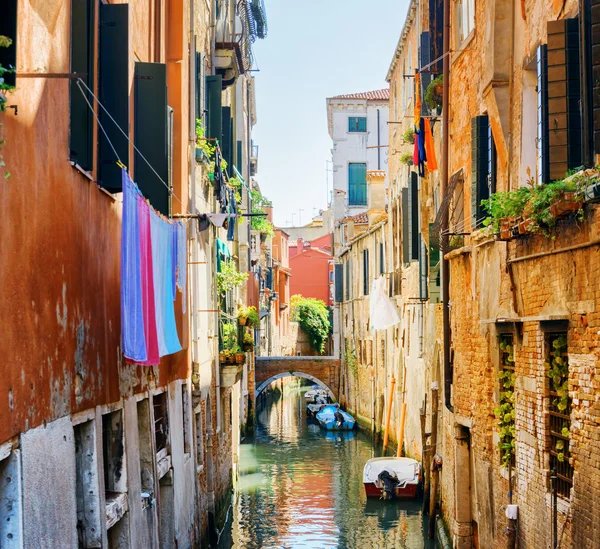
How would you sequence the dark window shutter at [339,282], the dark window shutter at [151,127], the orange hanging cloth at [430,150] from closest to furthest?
the dark window shutter at [151,127] < the orange hanging cloth at [430,150] < the dark window shutter at [339,282]

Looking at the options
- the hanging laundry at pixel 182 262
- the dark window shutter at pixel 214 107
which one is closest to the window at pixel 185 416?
the hanging laundry at pixel 182 262

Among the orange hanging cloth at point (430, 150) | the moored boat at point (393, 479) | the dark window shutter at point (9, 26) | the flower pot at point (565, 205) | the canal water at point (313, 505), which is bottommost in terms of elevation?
the canal water at point (313, 505)

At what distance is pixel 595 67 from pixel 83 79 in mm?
3846

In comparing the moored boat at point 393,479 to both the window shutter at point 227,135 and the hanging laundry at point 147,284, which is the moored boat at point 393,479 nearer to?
the window shutter at point 227,135

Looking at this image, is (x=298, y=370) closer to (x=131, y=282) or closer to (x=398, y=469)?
(x=398, y=469)

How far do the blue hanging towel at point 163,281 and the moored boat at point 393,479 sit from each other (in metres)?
Result: 10.9

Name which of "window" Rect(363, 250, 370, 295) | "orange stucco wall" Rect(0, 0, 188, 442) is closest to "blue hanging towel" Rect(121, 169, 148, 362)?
"orange stucco wall" Rect(0, 0, 188, 442)

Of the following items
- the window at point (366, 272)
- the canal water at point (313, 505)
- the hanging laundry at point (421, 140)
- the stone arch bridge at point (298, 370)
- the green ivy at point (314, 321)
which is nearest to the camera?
the hanging laundry at point (421, 140)

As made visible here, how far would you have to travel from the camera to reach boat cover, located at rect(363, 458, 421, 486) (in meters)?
20.0

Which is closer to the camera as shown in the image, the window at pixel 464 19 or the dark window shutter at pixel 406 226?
the window at pixel 464 19

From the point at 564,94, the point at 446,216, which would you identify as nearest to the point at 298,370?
the point at 446,216

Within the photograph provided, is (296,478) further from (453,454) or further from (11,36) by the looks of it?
(11,36)

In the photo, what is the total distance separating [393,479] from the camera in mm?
20000

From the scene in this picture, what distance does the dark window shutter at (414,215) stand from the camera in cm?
1827
